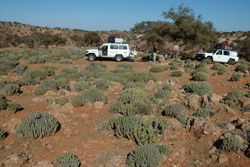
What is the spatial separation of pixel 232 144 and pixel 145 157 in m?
2.10

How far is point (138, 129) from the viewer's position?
5.08 meters

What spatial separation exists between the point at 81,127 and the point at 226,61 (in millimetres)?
19787

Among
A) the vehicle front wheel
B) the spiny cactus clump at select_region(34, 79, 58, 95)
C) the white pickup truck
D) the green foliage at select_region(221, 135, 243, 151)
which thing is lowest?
the green foliage at select_region(221, 135, 243, 151)

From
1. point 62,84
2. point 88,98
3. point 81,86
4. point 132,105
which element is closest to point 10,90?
point 62,84

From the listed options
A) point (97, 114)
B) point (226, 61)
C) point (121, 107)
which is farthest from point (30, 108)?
point (226, 61)

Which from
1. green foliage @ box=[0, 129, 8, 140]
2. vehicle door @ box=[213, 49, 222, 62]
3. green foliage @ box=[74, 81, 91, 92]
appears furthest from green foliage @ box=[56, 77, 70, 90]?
vehicle door @ box=[213, 49, 222, 62]

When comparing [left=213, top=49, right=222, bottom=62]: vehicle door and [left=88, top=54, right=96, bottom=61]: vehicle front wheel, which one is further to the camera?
[left=213, top=49, right=222, bottom=62]: vehicle door

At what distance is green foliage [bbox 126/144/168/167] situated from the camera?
4.06 meters

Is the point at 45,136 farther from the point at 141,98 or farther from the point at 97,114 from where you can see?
the point at 141,98

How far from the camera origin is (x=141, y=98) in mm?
7848

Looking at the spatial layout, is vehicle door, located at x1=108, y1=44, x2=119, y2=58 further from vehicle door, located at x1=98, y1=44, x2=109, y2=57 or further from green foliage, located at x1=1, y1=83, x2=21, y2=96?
green foliage, located at x1=1, y1=83, x2=21, y2=96

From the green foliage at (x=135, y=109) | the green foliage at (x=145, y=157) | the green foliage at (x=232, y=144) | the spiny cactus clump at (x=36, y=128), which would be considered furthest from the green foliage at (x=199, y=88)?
the spiny cactus clump at (x=36, y=128)

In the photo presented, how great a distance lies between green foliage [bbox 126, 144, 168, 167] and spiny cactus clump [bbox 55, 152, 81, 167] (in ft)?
3.49

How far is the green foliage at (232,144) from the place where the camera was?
4.56 meters
